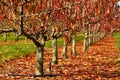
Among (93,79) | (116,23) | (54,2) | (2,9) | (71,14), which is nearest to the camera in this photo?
(2,9)

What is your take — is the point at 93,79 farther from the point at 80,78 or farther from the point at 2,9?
the point at 2,9

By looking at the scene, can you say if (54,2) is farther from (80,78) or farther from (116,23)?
(116,23)

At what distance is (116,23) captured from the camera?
35125 millimetres

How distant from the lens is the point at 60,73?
15539 millimetres

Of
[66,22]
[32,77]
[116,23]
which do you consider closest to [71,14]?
[66,22]

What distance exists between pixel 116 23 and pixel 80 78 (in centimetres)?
2180

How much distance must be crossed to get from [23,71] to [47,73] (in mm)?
1318

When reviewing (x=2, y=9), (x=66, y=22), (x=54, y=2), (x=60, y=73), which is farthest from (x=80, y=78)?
(x=2, y=9)

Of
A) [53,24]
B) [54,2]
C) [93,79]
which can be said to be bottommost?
[93,79]

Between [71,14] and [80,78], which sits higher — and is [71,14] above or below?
above

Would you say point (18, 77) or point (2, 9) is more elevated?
point (2, 9)

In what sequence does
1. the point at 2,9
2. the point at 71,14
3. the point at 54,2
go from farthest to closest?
the point at 71,14, the point at 54,2, the point at 2,9

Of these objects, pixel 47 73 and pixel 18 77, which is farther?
pixel 47 73

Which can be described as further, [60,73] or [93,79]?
[60,73]
